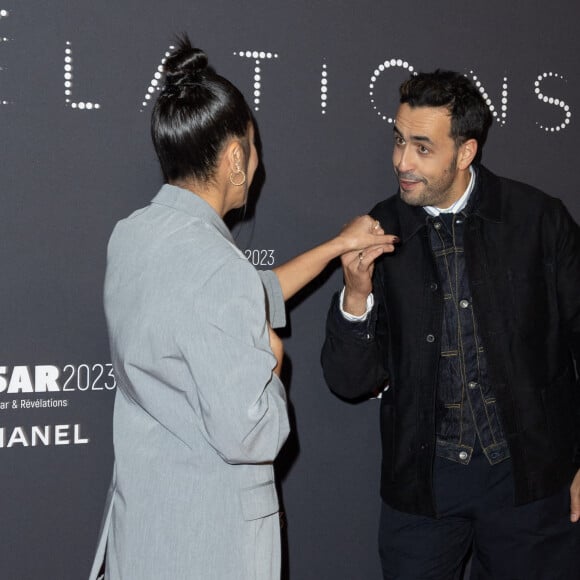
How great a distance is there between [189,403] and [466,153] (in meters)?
1.09

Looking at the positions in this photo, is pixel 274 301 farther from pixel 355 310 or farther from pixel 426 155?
pixel 426 155

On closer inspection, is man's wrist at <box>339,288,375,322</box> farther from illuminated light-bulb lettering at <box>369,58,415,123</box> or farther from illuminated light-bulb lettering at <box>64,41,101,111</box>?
illuminated light-bulb lettering at <box>64,41,101,111</box>

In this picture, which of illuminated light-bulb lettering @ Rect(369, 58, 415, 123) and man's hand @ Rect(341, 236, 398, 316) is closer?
man's hand @ Rect(341, 236, 398, 316)

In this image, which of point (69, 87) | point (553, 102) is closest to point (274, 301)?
point (69, 87)

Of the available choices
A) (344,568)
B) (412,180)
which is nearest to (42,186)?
(412,180)

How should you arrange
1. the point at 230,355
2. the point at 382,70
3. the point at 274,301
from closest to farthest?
the point at 230,355 < the point at 274,301 < the point at 382,70

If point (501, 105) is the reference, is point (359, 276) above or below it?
below

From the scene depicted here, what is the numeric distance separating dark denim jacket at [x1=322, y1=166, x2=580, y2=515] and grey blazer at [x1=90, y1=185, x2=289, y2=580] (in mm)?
632

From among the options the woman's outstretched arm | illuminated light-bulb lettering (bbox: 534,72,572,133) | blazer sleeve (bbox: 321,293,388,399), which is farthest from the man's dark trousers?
illuminated light-bulb lettering (bbox: 534,72,572,133)

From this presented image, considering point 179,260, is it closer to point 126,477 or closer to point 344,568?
point 126,477

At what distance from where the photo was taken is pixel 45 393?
2143mm

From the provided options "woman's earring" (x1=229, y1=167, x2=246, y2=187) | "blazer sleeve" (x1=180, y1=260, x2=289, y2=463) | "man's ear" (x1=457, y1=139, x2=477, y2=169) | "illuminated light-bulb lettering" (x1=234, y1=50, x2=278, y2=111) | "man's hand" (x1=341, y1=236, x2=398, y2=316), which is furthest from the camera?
"illuminated light-bulb lettering" (x1=234, y1=50, x2=278, y2=111)

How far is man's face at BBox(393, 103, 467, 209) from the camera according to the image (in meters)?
2.05

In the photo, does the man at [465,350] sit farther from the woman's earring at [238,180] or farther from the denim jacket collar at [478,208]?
the woman's earring at [238,180]
